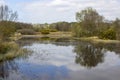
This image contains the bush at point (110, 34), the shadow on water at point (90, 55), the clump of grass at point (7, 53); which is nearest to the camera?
the clump of grass at point (7, 53)

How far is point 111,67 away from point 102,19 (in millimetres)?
46764

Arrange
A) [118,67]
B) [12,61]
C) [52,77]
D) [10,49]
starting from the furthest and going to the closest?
[10,49] → [12,61] → [118,67] → [52,77]

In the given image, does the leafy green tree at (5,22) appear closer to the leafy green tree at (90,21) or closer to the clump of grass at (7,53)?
the clump of grass at (7,53)

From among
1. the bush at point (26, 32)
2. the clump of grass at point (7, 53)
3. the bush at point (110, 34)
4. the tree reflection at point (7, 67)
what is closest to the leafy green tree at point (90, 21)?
the bush at point (110, 34)

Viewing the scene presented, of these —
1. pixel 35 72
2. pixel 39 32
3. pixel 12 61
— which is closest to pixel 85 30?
pixel 39 32

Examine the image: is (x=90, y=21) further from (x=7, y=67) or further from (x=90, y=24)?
(x=7, y=67)

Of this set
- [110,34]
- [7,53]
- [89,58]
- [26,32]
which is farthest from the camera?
[26,32]

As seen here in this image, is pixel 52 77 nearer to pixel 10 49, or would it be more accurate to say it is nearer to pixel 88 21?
pixel 10 49

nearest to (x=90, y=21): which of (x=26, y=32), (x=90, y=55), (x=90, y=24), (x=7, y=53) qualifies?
(x=90, y=24)

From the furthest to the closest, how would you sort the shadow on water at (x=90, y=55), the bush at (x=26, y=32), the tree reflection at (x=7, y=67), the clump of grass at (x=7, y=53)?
the bush at (x=26, y=32), the shadow on water at (x=90, y=55), the clump of grass at (x=7, y=53), the tree reflection at (x=7, y=67)

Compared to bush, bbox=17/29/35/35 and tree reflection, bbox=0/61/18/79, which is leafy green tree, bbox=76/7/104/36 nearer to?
bush, bbox=17/29/35/35

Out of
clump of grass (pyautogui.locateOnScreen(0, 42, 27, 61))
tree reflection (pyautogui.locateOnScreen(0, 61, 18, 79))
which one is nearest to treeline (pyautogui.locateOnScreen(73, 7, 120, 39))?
clump of grass (pyautogui.locateOnScreen(0, 42, 27, 61))

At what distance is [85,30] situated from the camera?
222ft

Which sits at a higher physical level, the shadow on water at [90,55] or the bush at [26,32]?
the bush at [26,32]
